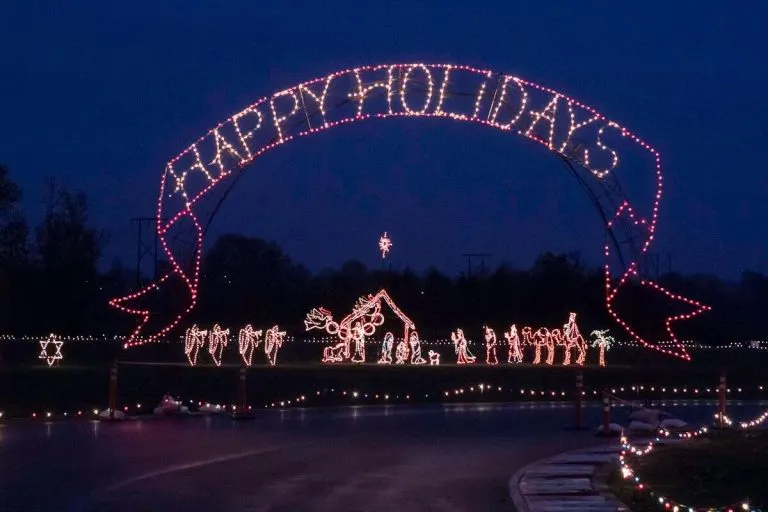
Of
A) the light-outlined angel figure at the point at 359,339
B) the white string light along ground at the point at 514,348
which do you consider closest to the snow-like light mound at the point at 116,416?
the light-outlined angel figure at the point at 359,339

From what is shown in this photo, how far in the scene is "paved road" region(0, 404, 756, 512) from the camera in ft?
46.0

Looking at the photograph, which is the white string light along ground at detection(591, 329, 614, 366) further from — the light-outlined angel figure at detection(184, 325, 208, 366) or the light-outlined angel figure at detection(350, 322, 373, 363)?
the light-outlined angel figure at detection(184, 325, 208, 366)

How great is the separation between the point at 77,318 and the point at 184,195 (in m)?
32.7

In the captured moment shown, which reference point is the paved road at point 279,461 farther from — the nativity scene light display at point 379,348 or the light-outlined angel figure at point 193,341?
the nativity scene light display at point 379,348

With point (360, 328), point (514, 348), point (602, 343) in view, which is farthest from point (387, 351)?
point (602, 343)

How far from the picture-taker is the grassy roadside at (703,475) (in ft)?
45.4

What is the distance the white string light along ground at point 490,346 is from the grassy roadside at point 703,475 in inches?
1201

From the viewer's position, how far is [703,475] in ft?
52.0

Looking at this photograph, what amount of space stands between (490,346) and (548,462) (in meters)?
33.4

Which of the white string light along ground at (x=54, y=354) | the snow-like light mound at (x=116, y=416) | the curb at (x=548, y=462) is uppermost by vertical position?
the white string light along ground at (x=54, y=354)

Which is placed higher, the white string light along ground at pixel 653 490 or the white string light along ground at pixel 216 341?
the white string light along ground at pixel 216 341

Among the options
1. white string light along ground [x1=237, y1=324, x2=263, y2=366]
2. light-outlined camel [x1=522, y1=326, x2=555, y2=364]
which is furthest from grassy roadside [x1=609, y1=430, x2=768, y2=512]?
white string light along ground [x1=237, y1=324, x2=263, y2=366]

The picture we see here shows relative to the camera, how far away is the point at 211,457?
60.6ft

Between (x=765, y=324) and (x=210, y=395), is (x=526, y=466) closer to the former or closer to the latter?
(x=210, y=395)
